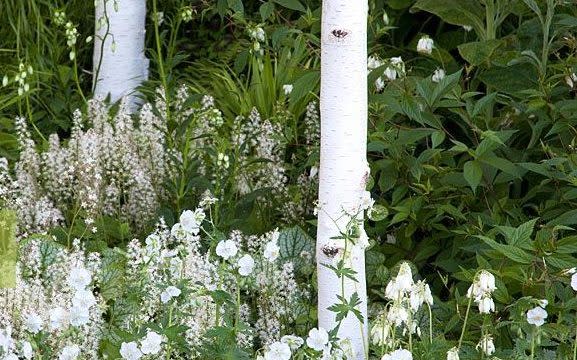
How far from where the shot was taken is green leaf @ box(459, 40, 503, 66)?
3727 millimetres

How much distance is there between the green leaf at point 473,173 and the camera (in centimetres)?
330

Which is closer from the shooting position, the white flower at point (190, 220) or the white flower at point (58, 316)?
the white flower at point (58, 316)

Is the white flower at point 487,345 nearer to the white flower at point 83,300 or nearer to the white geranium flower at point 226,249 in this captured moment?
the white geranium flower at point 226,249

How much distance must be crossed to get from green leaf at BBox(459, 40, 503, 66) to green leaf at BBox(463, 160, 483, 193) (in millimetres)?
478

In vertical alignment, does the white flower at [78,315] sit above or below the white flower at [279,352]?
above

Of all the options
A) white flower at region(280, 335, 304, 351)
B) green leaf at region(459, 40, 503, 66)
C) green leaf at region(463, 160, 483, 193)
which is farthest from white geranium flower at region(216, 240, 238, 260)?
green leaf at region(459, 40, 503, 66)

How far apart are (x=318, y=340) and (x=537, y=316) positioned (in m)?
0.49

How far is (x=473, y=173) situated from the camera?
333cm

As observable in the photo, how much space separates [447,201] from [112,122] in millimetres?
1705

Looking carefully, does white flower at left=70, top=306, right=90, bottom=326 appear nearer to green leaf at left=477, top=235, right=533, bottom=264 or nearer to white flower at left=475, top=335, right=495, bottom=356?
white flower at left=475, top=335, right=495, bottom=356

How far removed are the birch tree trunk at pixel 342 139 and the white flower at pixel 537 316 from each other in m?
0.47

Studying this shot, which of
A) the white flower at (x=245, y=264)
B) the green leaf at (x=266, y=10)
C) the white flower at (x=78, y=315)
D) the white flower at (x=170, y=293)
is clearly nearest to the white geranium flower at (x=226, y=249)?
the white flower at (x=245, y=264)

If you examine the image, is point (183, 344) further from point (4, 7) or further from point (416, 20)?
point (4, 7)

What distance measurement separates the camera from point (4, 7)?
5801 millimetres
